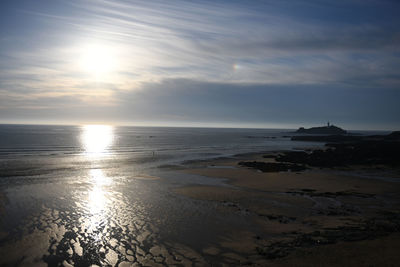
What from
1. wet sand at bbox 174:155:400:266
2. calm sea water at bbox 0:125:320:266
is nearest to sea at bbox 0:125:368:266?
calm sea water at bbox 0:125:320:266

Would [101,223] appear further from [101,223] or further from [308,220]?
[308,220]

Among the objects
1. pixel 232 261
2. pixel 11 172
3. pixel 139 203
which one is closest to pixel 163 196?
pixel 139 203

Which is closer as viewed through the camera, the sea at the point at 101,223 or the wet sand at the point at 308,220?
the wet sand at the point at 308,220

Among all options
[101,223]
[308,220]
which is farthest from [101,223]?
[308,220]

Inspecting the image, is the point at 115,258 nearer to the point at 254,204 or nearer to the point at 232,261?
the point at 232,261

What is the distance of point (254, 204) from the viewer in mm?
19281

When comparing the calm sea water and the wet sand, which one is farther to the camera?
the calm sea water

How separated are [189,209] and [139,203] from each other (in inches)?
163

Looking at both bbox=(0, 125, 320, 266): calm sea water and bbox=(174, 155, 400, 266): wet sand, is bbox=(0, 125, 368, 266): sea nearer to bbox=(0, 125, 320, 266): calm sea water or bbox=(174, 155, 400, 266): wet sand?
bbox=(0, 125, 320, 266): calm sea water

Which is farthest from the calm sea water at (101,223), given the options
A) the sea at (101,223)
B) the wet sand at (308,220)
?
the wet sand at (308,220)

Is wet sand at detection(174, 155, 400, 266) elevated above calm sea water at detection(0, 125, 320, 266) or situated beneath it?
elevated above

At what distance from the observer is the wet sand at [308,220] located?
1084 centimetres

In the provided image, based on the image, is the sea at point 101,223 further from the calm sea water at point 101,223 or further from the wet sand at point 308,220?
the wet sand at point 308,220

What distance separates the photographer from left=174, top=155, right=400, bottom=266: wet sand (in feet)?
35.6
